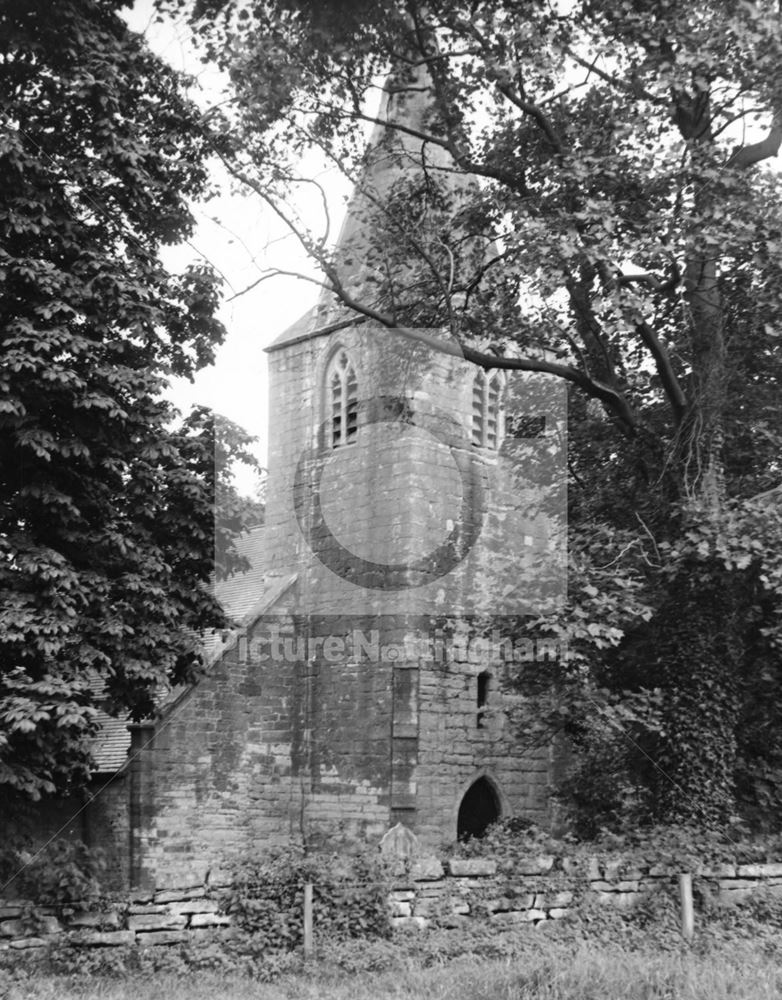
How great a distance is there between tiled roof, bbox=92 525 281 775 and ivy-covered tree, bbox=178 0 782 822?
22.7 ft

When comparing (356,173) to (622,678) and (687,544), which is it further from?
(622,678)

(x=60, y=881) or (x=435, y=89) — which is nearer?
(x=60, y=881)

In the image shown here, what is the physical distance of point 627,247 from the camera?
14.0 m

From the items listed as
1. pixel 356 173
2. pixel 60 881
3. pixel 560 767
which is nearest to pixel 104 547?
pixel 60 881

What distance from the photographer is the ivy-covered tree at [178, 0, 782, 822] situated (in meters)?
14.2

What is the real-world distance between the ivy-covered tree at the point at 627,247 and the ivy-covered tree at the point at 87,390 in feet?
5.05

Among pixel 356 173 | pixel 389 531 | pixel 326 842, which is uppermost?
pixel 356 173

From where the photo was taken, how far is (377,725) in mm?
21453

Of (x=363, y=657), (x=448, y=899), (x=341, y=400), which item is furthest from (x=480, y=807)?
(x=448, y=899)

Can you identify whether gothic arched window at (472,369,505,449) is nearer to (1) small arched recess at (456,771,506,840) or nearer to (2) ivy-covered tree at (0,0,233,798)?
(1) small arched recess at (456,771,506,840)

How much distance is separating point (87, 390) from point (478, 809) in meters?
12.3

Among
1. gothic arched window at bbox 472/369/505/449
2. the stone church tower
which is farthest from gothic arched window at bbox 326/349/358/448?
gothic arched window at bbox 472/369/505/449

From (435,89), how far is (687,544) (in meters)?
6.87

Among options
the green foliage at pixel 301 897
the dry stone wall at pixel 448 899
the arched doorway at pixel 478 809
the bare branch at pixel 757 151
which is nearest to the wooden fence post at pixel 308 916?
the green foliage at pixel 301 897
